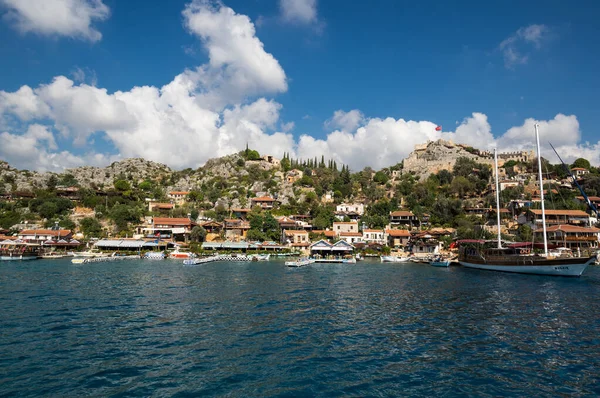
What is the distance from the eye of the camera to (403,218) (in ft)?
274

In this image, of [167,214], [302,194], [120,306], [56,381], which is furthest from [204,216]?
[56,381]

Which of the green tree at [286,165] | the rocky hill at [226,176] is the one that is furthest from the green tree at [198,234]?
the green tree at [286,165]

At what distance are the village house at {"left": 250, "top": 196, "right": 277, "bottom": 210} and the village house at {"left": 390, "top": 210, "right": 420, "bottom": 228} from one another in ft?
100

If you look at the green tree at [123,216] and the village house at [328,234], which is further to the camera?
the green tree at [123,216]

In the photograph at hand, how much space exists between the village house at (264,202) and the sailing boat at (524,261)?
168 feet

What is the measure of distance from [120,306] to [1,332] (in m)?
6.48

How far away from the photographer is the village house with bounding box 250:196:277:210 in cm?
9438

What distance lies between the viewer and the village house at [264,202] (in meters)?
94.4

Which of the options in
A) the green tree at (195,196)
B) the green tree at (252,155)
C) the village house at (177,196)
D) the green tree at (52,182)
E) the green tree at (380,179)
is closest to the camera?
the green tree at (195,196)

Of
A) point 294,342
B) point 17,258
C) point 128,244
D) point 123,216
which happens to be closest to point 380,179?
point 123,216

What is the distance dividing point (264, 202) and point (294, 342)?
7952 cm

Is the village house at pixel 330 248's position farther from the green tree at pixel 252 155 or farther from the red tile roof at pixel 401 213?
the green tree at pixel 252 155

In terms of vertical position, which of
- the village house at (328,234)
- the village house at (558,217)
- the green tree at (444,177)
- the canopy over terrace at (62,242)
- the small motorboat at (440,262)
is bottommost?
the small motorboat at (440,262)

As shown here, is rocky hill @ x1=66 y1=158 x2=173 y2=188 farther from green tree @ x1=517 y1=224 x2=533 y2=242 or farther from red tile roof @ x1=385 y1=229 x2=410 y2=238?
green tree @ x1=517 y1=224 x2=533 y2=242
